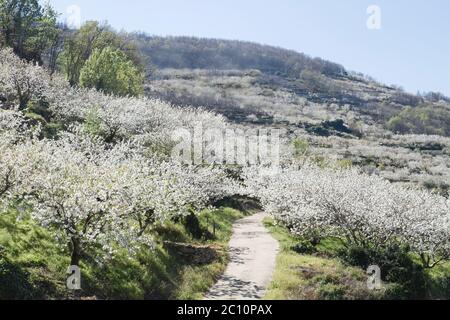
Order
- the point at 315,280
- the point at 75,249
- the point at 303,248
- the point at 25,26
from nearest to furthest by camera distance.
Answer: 1. the point at 75,249
2. the point at 315,280
3. the point at 303,248
4. the point at 25,26

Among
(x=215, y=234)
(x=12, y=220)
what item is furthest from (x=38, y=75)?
(x=12, y=220)

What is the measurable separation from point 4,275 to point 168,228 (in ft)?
54.5

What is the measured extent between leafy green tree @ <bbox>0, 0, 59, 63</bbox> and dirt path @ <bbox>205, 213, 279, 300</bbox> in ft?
165

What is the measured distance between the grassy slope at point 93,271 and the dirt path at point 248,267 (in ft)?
2.93

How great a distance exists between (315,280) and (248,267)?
4.73m

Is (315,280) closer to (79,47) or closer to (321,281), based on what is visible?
(321,281)

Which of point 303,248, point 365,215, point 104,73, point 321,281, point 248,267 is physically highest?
point 104,73

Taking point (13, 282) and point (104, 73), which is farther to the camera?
point (104, 73)

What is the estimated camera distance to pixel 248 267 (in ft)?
99.4

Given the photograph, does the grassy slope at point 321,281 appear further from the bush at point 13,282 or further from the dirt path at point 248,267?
the bush at point 13,282

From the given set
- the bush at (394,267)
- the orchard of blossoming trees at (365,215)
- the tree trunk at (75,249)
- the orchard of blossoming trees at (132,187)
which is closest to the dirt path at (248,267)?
the orchard of blossoming trees at (132,187)

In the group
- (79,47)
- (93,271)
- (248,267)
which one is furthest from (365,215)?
(79,47)

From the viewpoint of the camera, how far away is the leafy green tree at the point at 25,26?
71.2m
